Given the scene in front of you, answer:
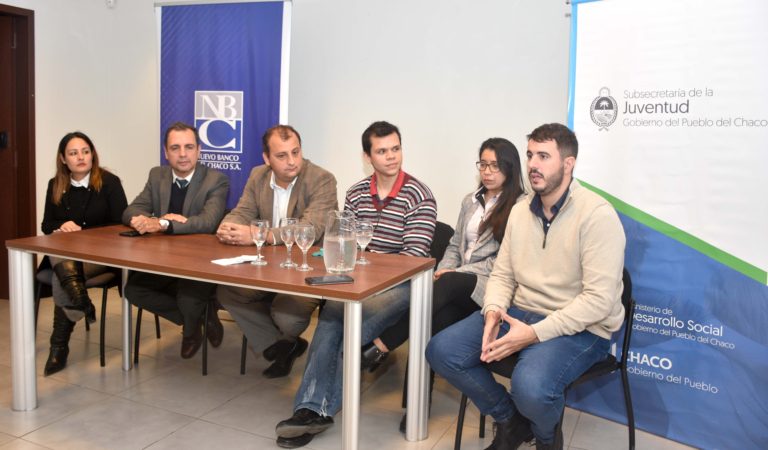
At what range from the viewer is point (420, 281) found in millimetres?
2551

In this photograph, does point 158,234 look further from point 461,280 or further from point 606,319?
point 606,319

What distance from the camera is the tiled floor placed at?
2650mm

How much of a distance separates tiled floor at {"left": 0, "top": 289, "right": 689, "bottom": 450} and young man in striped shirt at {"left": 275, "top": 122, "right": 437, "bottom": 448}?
135mm

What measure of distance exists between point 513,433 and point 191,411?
4.77 feet

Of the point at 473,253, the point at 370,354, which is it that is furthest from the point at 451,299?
the point at 370,354

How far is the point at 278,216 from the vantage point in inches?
133

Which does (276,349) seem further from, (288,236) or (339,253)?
(339,253)

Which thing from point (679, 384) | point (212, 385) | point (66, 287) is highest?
point (66, 287)

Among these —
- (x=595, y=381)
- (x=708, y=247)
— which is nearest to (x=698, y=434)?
(x=595, y=381)

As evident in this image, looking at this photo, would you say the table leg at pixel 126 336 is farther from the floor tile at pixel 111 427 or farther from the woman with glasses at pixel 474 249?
the woman with glasses at pixel 474 249

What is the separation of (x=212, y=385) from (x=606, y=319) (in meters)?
1.96

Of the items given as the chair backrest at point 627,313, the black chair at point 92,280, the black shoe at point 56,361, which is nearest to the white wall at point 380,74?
the chair backrest at point 627,313

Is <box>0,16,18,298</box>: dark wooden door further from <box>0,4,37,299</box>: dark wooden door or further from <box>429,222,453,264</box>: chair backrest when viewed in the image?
<box>429,222,453,264</box>: chair backrest

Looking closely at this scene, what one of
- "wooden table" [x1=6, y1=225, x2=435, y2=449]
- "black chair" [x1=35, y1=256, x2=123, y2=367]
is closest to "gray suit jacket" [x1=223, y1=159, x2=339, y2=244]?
"wooden table" [x1=6, y1=225, x2=435, y2=449]
